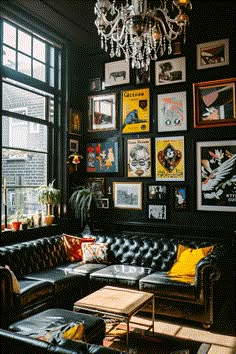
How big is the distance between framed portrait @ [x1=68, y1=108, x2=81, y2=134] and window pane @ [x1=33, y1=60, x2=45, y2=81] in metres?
0.75

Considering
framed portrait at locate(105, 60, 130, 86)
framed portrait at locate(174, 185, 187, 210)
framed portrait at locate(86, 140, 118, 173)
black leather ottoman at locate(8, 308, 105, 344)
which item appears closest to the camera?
black leather ottoman at locate(8, 308, 105, 344)

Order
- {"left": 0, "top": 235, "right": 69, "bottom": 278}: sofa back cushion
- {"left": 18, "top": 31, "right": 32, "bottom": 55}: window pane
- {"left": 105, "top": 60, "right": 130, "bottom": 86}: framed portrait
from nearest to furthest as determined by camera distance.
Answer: {"left": 0, "top": 235, "right": 69, "bottom": 278}: sofa back cushion, {"left": 18, "top": 31, "right": 32, "bottom": 55}: window pane, {"left": 105, "top": 60, "right": 130, "bottom": 86}: framed portrait

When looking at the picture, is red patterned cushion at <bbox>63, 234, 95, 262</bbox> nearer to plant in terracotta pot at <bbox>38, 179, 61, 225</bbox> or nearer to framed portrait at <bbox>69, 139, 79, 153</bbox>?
plant in terracotta pot at <bbox>38, 179, 61, 225</bbox>

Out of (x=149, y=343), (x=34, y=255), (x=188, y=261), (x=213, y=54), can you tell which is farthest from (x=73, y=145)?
(x=149, y=343)

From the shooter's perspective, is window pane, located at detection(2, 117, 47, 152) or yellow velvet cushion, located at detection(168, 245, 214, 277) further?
window pane, located at detection(2, 117, 47, 152)

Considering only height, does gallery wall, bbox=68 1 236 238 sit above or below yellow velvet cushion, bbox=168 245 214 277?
above

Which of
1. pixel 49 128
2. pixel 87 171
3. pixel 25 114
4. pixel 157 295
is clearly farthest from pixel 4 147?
pixel 157 295

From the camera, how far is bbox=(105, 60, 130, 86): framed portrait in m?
5.94

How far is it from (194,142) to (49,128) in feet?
7.88

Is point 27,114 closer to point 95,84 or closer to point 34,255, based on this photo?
point 95,84

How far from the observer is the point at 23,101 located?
5285 mm

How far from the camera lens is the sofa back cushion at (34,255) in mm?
4398

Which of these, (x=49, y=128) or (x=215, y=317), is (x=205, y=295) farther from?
(x=49, y=128)

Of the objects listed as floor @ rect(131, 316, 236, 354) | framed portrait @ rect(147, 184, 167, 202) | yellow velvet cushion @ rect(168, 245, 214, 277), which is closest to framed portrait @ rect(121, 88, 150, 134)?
framed portrait @ rect(147, 184, 167, 202)
